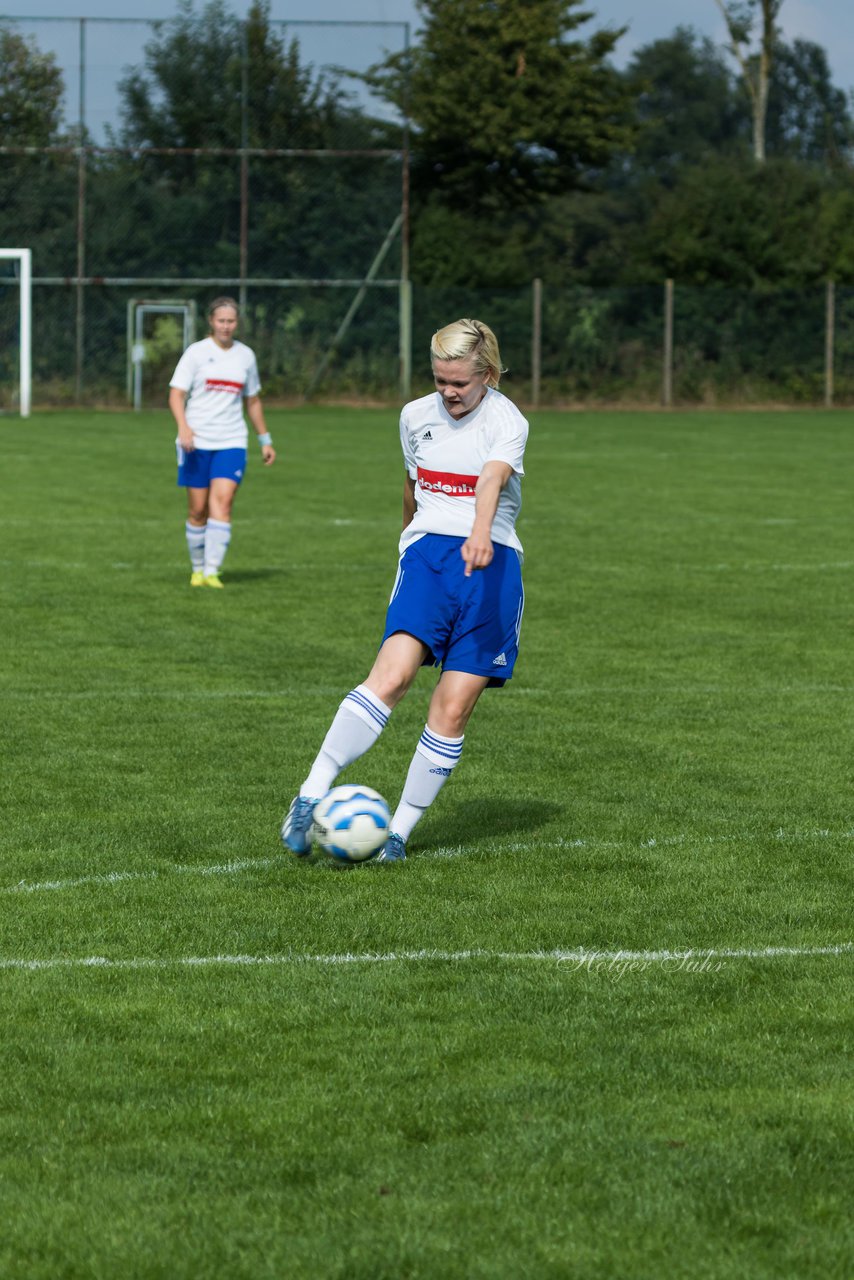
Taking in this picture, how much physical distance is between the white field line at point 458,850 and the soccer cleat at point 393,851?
73 millimetres

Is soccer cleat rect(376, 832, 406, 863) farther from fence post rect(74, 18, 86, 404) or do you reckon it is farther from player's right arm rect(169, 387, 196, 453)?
fence post rect(74, 18, 86, 404)

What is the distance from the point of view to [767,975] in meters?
5.13

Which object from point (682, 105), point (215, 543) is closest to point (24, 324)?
point (215, 543)

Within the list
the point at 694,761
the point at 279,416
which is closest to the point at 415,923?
the point at 694,761

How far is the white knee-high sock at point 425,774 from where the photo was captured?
6328mm

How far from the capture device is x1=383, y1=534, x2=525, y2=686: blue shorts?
6.26 metres

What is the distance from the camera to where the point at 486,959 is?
5.23m

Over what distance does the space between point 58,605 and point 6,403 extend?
93.2 feet

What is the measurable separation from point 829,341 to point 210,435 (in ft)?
106

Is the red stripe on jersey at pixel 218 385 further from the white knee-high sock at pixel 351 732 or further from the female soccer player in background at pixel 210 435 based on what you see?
the white knee-high sock at pixel 351 732

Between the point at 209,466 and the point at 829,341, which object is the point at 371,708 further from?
the point at 829,341

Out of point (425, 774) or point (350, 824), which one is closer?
point (350, 824)

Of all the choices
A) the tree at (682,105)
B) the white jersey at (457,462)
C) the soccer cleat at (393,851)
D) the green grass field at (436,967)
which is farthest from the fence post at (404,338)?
the tree at (682,105)

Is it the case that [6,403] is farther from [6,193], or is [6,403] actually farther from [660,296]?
[660,296]
